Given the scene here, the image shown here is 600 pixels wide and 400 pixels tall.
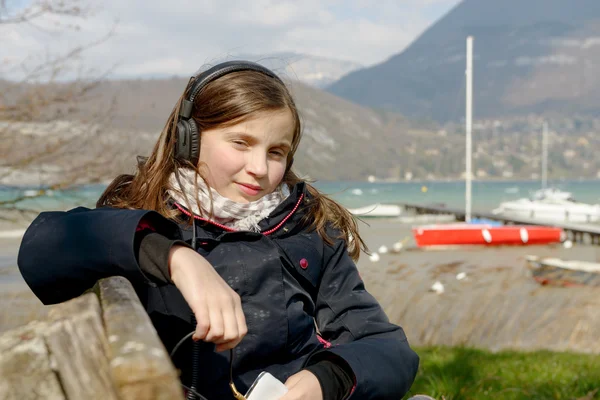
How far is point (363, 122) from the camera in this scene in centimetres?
18788

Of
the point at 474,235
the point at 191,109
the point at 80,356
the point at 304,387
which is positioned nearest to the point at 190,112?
the point at 191,109

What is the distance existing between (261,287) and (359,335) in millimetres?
326

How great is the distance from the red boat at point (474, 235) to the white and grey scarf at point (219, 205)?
20272mm

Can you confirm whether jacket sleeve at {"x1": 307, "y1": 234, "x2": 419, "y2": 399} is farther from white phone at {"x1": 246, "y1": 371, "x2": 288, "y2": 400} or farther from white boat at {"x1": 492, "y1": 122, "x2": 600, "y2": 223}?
white boat at {"x1": 492, "y1": 122, "x2": 600, "y2": 223}

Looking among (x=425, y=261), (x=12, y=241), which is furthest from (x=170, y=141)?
(x=12, y=241)

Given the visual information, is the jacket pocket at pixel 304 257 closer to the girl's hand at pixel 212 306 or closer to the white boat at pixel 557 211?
the girl's hand at pixel 212 306

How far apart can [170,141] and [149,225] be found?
0.68 metres

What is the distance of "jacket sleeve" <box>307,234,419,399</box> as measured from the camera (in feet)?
5.46

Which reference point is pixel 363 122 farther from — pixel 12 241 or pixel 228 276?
pixel 228 276

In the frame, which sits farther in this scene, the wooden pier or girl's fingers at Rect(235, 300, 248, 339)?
the wooden pier

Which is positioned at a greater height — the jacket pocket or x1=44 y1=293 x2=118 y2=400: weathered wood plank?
x1=44 y1=293 x2=118 y2=400: weathered wood plank

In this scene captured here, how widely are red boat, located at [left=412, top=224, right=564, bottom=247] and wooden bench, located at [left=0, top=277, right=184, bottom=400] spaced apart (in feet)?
70.3

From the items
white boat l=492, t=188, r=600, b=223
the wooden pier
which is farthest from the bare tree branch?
white boat l=492, t=188, r=600, b=223

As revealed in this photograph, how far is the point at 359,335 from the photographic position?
74.3 inches
